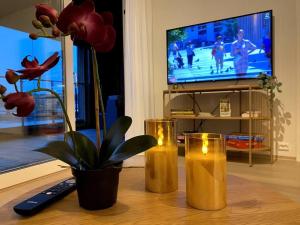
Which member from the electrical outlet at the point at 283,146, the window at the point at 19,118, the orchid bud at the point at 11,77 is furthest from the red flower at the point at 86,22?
the electrical outlet at the point at 283,146

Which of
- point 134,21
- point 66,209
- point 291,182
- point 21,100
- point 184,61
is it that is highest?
point 134,21

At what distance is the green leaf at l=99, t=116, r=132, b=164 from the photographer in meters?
0.55

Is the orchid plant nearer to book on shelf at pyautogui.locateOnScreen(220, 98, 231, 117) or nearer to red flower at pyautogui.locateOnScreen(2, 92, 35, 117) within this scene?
red flower at pyautogui.locateOnScreen(2, 92, 35, 117)

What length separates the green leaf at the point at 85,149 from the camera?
1.74 feet

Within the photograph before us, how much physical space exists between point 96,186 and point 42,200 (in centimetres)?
13

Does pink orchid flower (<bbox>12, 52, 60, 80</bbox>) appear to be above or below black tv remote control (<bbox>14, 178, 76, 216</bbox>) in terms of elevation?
above

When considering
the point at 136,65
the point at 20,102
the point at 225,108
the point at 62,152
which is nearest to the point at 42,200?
the point at 62,152

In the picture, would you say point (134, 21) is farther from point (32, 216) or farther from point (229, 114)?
point (32, 216)

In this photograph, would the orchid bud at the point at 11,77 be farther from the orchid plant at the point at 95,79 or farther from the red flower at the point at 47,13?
the red flower at the point at 47,13

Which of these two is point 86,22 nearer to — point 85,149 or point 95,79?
point 95,79

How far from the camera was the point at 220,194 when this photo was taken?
0.50m

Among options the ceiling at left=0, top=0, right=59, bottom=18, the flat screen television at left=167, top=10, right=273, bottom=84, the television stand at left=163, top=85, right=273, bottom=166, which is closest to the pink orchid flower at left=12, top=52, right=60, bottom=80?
the ceiling at left=0, top=0, right=59, bottom=18

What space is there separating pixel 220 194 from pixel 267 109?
2476 mm

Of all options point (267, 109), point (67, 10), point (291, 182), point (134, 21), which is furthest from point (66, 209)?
point (134, 21)
